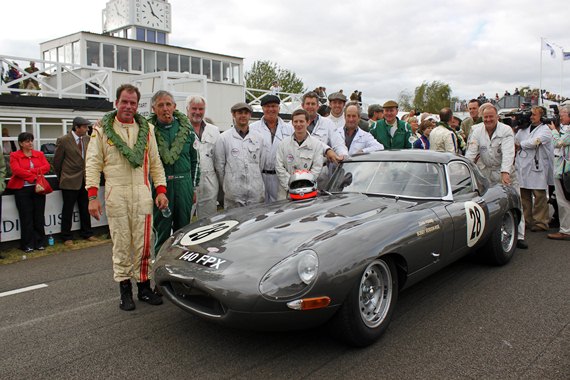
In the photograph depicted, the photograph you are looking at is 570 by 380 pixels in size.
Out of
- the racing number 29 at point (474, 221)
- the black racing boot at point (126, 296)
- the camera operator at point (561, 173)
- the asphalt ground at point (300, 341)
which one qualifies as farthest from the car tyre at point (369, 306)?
the camera operator at point (561, 173)

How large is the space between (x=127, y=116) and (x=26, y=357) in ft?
6.60

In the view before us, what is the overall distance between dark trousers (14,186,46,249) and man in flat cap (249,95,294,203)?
11.9 feet

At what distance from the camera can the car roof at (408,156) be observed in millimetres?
4516

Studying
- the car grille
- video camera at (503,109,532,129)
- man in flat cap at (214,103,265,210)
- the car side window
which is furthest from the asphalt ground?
video camera at (503,109,532,129)

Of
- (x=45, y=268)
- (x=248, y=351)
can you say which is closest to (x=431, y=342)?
(x=248, y=351)

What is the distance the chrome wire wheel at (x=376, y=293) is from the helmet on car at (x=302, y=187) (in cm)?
125

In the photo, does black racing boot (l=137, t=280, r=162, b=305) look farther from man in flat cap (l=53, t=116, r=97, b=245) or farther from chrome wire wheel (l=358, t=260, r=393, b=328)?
man in flat cap (l=53, t=116, r=97, b=245)

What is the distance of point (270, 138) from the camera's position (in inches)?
215

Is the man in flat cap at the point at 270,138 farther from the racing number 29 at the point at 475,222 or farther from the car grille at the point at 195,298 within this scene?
the car grille at the point at 195,298

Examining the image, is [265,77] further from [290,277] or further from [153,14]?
[290,277]

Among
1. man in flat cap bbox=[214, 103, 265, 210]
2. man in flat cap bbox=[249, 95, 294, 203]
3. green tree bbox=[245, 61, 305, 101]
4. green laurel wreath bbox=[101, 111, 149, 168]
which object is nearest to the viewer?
green laurel wreath bbox=[101, 111, 149, 168]

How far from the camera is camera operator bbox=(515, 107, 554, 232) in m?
7.04

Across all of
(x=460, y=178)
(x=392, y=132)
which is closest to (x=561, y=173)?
(x=392, y=132)

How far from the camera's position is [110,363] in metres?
2.97
